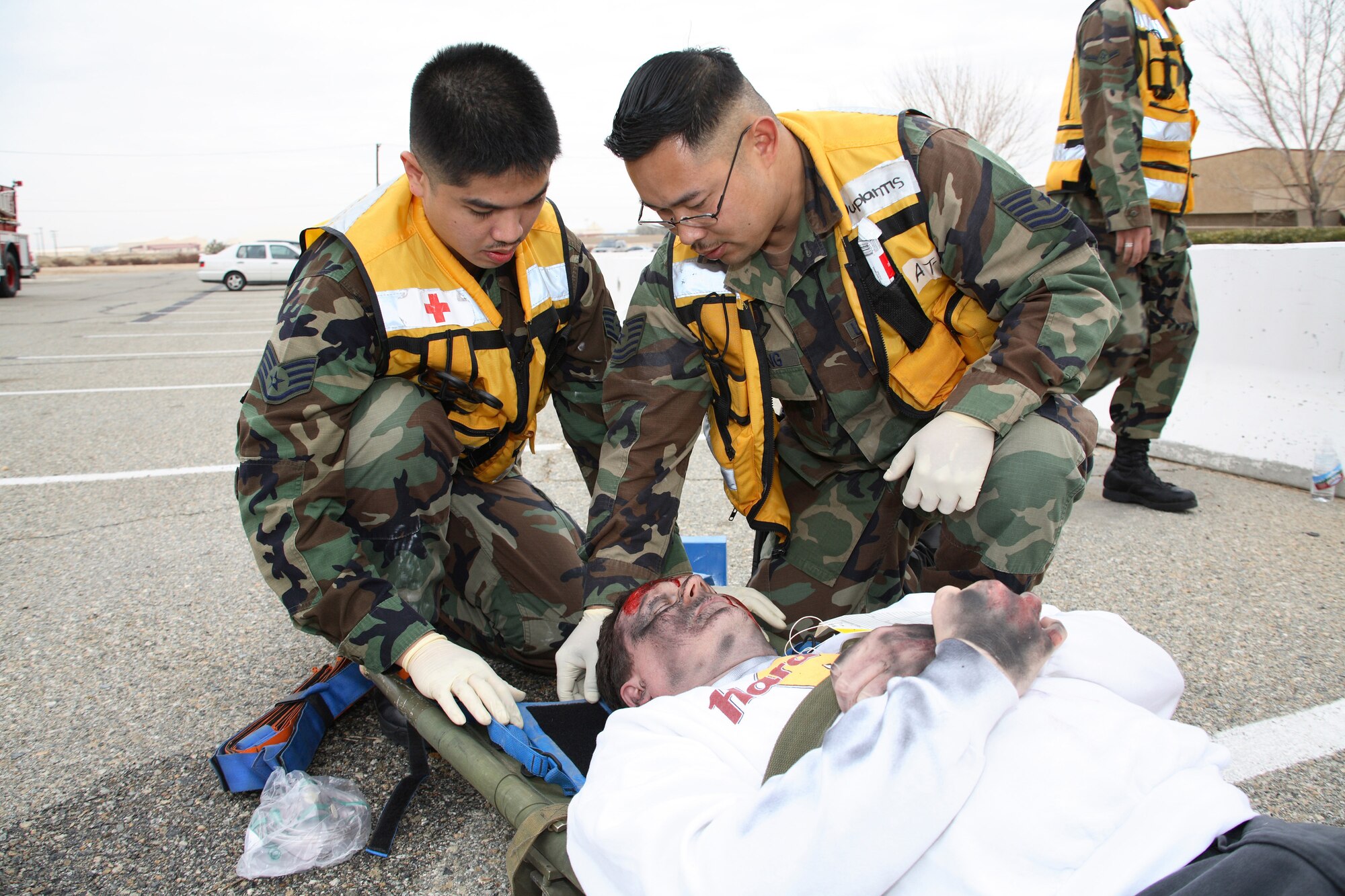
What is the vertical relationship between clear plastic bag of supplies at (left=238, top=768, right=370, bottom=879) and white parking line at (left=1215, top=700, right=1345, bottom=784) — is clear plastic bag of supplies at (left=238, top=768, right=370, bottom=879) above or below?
below

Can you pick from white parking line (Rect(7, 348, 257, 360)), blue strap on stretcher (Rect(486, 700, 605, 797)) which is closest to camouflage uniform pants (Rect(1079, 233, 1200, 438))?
blue strap on stretcher (Rect(486, 700, 605, 797))

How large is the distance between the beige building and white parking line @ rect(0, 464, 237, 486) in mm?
20209

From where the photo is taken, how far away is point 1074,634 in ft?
4.83

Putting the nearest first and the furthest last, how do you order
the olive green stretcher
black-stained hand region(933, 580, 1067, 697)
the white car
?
1. black-stained hand region(933, 580, 1067, 697)
2. the olive green stretcher
3. the white car

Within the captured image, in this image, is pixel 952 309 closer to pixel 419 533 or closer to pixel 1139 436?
pixel 419 533

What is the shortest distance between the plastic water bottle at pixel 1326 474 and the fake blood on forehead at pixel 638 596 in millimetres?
3047

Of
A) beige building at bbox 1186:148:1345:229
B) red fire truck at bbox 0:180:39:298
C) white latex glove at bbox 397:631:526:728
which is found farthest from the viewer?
beige building at bbox 1186:148:1345:229

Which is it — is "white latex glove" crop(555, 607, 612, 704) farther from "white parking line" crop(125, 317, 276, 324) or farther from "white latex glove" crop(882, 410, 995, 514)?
"white parking line" crop(125, 317, 276, 324)

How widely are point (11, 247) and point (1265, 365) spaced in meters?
20.1

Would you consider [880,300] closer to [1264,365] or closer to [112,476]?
[1264,365]

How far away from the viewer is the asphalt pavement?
66.9 inches

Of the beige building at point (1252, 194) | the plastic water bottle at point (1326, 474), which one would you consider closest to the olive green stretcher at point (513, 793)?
the plastic water bottle at point (1326, 474)

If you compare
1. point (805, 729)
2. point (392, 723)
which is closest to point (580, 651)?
point (392, 723)

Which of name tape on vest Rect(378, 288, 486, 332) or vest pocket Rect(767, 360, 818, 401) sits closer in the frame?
name tape on vest Rect(378, 288, 486, 332)
